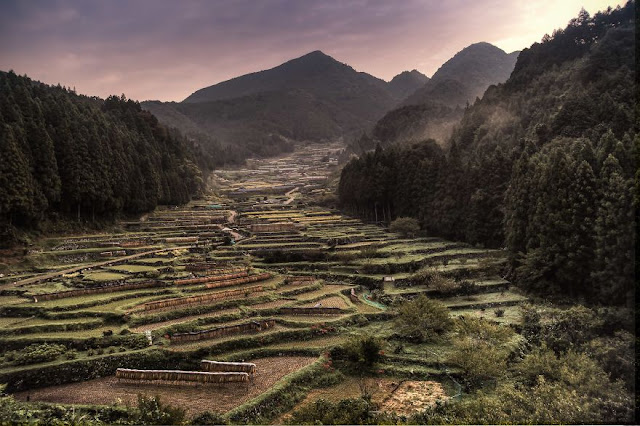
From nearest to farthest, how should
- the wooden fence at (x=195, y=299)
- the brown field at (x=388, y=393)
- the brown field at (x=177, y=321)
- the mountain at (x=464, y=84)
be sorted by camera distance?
1. the brown field at (x=388, y=393)
2. the brown field at (x=177, y=321)
3. the wooden fence at (x=195, y=299)
4. the mountain at (x=464, y=84)

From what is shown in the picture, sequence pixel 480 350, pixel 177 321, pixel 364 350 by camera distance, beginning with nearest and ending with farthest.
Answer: pixel 480 350 → pixel 364 350 → pixel 177 321

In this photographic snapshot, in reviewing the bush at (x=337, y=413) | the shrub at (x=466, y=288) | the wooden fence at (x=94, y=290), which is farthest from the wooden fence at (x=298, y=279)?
the bush at (x=337, y=413)

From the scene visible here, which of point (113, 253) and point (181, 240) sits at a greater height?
point (113, 253)

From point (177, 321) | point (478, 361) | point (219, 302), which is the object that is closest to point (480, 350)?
point (478, 361)

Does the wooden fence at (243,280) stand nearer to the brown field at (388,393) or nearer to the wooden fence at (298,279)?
the wooden fence at (298,279)

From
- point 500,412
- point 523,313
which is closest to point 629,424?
point 500,412

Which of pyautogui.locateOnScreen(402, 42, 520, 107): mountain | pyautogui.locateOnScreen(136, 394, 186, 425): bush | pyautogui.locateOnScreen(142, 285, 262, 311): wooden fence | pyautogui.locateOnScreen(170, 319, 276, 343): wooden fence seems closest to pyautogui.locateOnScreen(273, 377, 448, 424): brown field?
pyautogui.locateOnScreen(136, 394, 186, 425): bush

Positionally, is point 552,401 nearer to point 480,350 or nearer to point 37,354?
point 480,350
